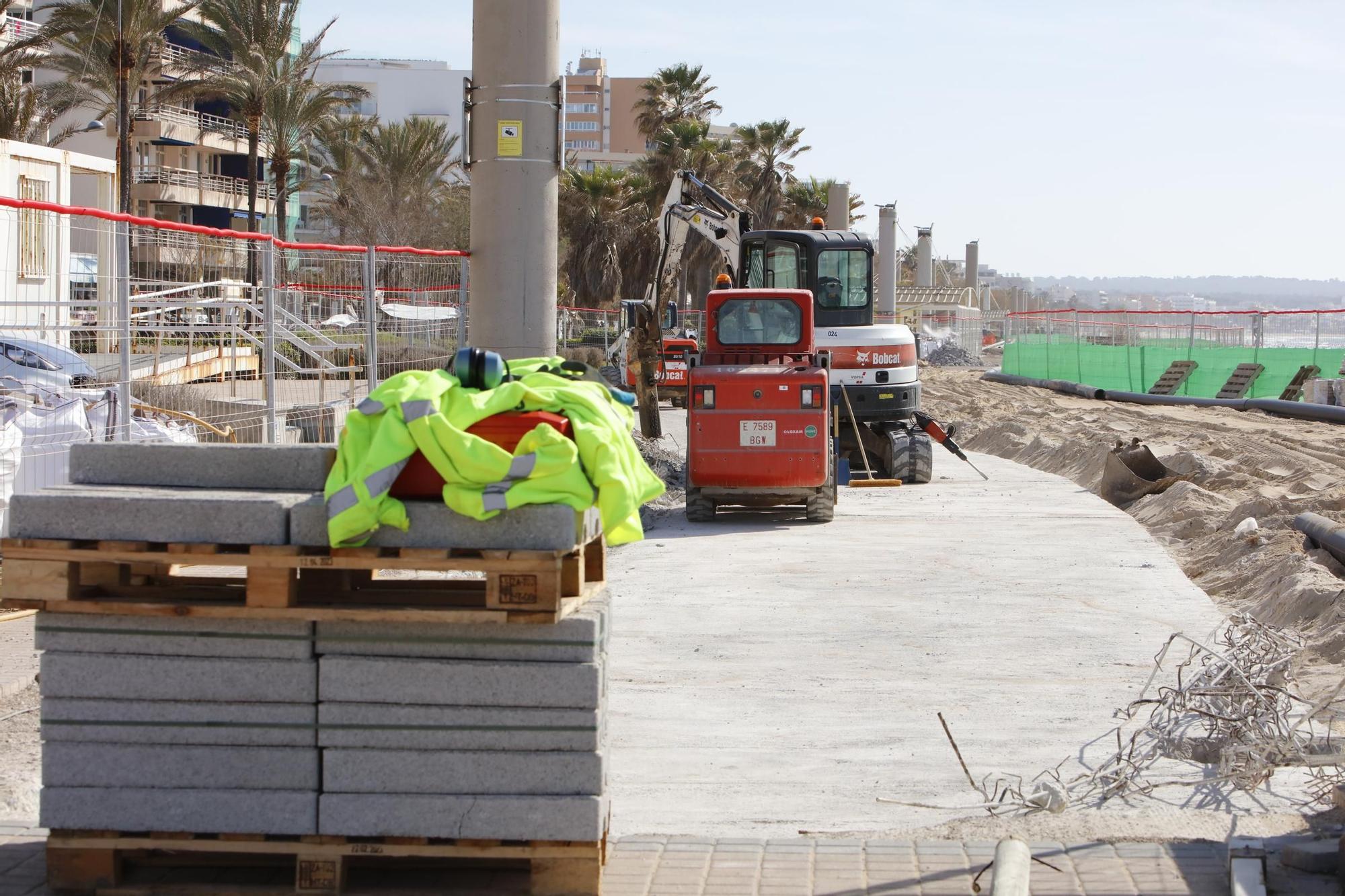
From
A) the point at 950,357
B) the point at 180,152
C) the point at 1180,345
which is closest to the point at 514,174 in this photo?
the point at 1180,345

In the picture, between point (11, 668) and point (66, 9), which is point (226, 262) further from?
point (66, 9)

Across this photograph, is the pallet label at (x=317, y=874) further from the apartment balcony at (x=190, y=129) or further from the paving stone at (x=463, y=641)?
the apartment balcony at (x=190, y=129)

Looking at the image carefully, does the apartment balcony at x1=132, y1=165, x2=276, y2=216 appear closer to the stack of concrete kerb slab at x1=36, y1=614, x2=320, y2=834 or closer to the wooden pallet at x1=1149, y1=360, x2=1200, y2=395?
the wooden pallet at x1=1149, y1=360, x2=1200, y2=395

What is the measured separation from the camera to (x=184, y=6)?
116 ft

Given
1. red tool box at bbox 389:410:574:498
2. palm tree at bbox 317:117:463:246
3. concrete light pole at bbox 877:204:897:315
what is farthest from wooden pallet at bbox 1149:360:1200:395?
red tool box at bbox 389:410:574:498

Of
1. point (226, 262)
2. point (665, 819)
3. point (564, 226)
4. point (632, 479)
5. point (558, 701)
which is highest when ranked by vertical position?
point (564, 226)

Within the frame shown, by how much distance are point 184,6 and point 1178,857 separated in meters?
35.9

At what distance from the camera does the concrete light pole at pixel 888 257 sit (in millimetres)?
36219

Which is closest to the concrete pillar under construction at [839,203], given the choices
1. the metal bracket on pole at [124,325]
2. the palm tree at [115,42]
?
the palm tree at [115,42]

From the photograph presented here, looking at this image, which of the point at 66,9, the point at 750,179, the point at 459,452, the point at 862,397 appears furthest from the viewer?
the point at 750,179

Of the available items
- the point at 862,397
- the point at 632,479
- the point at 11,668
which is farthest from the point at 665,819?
the point at 862,397

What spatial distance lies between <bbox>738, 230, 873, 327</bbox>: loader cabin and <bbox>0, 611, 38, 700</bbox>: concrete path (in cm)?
1198

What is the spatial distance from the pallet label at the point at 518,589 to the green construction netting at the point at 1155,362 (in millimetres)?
27311

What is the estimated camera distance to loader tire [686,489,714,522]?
587 inches
